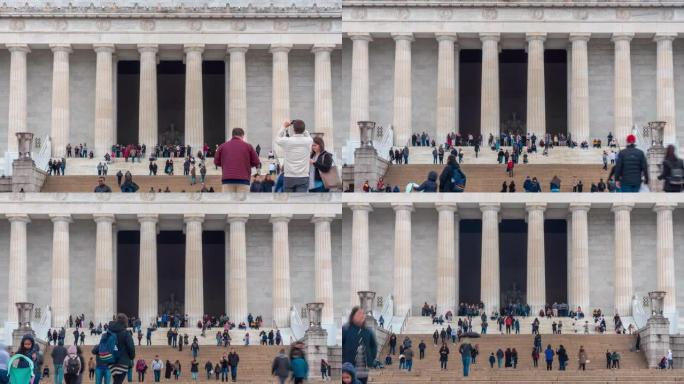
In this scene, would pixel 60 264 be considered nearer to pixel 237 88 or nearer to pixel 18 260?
pixel 18 260

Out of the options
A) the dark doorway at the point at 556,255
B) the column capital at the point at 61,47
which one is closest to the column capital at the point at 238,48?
the column capital at the point at 61,47

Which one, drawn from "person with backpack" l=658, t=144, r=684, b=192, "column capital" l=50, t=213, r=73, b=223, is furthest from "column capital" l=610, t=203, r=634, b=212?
"person with backpack" l=658, t=144, r=684, b=192

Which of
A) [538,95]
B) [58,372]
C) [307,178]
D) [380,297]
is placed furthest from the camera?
[538,95]

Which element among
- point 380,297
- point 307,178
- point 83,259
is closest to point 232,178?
point 307,178

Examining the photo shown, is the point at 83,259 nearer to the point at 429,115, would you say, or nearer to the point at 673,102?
the point at 429,115

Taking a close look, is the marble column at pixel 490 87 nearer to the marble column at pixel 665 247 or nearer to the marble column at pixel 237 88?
the marble column at pixel 665 247

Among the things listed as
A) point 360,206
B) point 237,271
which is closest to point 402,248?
point 360,206

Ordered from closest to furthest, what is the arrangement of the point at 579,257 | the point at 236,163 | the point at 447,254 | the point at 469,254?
1. the point at 236,163
2. the point at 579,257
3. the point at 447,254
4. the point at 469,254
